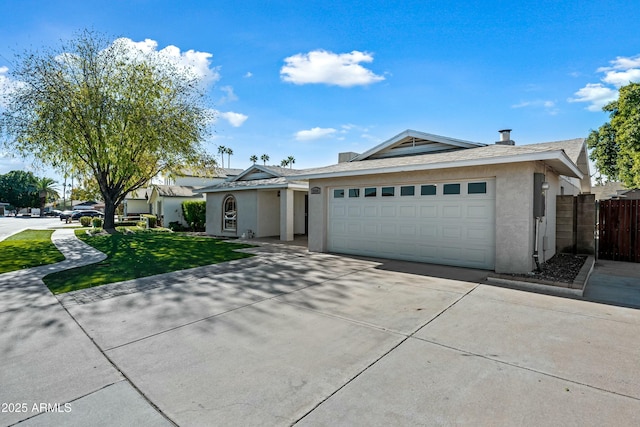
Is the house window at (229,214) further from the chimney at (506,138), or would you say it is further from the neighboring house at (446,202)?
the chimney at (506,138)

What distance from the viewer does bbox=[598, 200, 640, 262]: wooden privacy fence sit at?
1004 cm

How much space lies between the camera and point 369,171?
384 inches

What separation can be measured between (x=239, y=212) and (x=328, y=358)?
14.6m

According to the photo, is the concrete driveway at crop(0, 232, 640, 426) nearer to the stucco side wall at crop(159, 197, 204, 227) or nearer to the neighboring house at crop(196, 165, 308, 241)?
the neighboring house at crop(196, 165, 308, 241)

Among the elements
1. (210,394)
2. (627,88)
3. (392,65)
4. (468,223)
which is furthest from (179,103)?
(627,88)

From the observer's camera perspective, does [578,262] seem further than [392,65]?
No

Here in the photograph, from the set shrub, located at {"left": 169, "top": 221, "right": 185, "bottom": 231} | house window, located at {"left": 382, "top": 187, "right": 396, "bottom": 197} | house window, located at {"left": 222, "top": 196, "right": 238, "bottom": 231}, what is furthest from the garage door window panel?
shrub, located at {"left": 169, "top": 221, "right": 185, "bottom": 231}

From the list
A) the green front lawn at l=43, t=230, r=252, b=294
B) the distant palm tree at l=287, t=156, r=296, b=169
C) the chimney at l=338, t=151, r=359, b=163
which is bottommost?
the green front lawn at l=43, t=230, r=252, b=294

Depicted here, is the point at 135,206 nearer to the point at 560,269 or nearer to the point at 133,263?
the point at 133,263

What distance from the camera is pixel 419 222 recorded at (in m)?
9.36

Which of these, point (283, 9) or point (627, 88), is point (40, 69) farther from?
point (627, 88)

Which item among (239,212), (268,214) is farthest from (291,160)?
(268,214)

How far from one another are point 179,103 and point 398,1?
547 inches

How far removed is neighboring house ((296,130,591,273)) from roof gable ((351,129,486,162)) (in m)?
0.03
